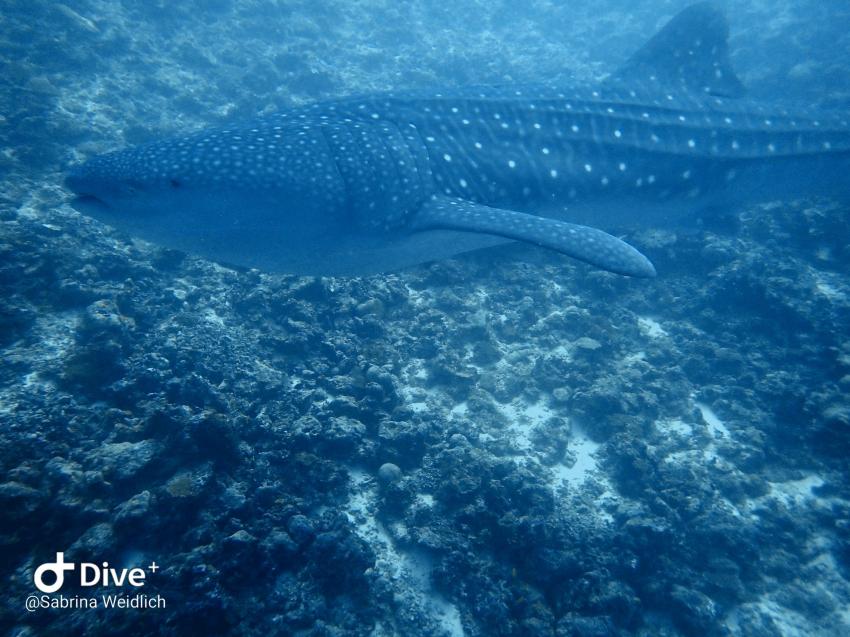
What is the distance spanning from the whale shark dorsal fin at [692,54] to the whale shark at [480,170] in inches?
0.9

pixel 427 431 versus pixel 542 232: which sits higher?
pixel 542 232

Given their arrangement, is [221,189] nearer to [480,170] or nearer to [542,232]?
[480,170]

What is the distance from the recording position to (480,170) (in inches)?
216

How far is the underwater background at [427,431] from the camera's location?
3414 millimetres

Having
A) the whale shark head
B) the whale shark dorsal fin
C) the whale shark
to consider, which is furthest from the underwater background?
the whale shark dorsal fin

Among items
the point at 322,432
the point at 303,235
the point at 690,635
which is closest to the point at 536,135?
the point at 303,235

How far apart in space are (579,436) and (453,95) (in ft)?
15.7

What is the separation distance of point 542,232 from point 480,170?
136 centimetres

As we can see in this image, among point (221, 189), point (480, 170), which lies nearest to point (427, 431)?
point (221, 189)

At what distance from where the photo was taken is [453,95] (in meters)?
5.77

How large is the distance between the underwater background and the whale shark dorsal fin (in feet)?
7.85

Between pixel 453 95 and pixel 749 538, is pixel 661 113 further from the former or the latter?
pixel 749 538

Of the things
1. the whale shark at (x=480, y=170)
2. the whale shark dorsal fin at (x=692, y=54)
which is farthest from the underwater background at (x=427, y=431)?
the whale shark dorsal fin at (x=692, y=54)

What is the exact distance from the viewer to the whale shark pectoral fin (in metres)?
4.52
